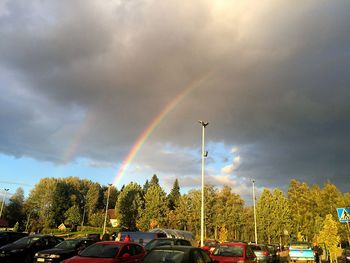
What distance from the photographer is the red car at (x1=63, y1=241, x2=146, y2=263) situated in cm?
1004

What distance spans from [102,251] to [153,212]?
53411mm

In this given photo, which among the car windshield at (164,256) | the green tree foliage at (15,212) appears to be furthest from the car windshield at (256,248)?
the green tree foliage at (15,212)

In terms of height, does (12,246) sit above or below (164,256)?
below

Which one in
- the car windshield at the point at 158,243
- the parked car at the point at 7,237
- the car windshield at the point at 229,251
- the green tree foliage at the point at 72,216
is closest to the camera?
the car windshield at the point at 229,251

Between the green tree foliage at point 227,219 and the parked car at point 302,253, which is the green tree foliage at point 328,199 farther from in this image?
the parked car at point 302,253

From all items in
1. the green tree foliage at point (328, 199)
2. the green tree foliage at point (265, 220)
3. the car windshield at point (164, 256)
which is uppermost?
the green tree foliage at point (328, 199)

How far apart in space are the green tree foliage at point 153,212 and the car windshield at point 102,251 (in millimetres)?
51838

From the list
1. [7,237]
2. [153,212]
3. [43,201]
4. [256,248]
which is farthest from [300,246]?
[43,201]

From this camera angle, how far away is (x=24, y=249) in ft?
55.8

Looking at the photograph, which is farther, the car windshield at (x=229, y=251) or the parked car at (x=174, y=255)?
the car windshield at (x=229, y=251)

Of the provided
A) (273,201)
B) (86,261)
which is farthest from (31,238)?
(273,201)

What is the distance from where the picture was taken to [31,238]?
716 inches

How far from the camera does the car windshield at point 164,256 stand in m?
8.30

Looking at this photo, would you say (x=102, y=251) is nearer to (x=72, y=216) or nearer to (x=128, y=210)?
(x=128, y=210)
